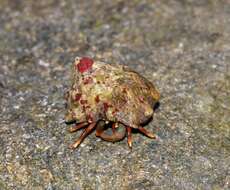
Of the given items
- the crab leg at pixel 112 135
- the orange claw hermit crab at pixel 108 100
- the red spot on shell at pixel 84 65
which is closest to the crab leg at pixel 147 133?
the orange claw hermit crab at pixel 108 100

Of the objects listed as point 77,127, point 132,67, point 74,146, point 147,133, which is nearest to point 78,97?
point 77,127

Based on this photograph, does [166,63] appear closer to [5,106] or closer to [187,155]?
[187,155]

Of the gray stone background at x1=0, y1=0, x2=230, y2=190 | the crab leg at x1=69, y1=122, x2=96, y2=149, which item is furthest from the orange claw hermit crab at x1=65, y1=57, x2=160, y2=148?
the gray stone background at x1=0, y1=0, x2=230, y2=190

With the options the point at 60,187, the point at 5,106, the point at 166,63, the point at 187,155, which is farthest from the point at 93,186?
the point at 166,63

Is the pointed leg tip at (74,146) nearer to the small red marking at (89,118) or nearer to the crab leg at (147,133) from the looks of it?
the small red marking at (89,118)

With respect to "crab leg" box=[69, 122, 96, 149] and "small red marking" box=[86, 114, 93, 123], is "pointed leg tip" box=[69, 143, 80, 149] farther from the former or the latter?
"small red marking" box=[86, 114, 93, 123]
